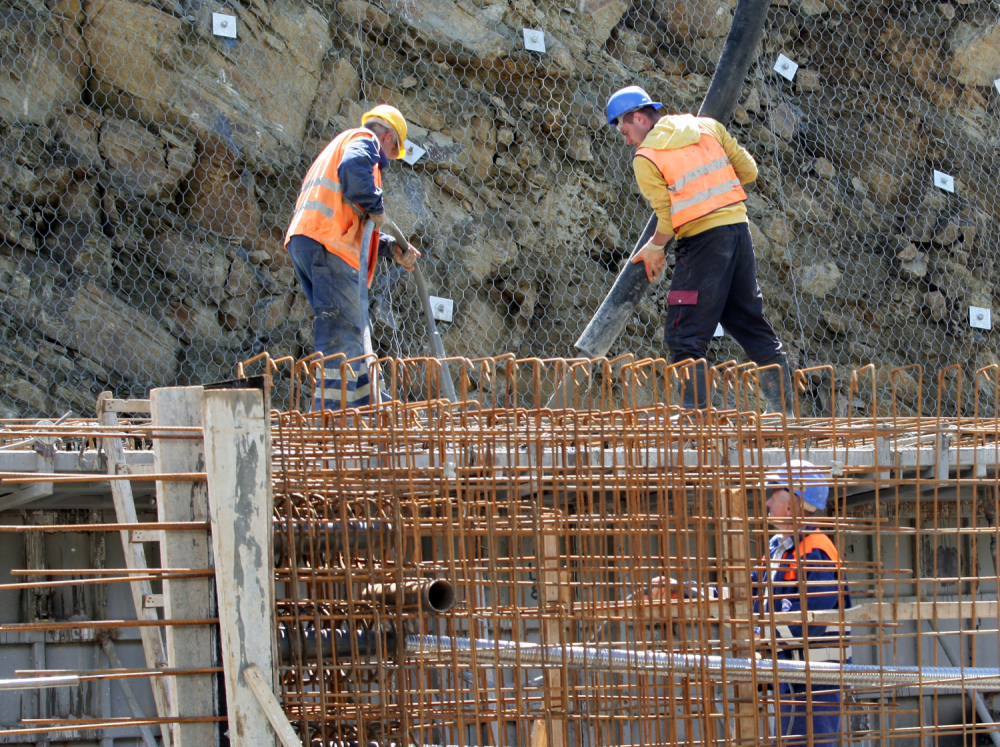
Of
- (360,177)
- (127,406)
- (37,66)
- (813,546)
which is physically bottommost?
(813,546)

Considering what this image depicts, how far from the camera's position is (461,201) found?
10.7m

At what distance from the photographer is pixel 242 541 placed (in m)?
3.17

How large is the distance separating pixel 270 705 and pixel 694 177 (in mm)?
4014

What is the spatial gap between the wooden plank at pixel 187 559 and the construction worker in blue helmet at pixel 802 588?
1.83 metres

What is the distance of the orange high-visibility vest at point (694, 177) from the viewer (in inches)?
241

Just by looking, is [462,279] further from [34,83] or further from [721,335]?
[34,83]

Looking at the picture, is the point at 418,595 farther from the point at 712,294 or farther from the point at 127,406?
the point at 712,294

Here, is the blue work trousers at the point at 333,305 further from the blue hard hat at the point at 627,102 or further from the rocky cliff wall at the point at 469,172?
the rocky cliff wall at the point at 469,172

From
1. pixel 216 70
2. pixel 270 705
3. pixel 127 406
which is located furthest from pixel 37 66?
pixel 270 705

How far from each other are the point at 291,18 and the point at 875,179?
6.74 metres

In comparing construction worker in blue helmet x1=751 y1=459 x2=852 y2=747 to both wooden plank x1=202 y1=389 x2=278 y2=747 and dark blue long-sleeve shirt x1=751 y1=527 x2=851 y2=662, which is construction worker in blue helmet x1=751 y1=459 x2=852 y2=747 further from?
wooden plank x1=202 y1=389 x2=278 y2=747

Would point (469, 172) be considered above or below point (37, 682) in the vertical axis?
above

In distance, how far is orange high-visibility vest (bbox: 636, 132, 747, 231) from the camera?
6.11m

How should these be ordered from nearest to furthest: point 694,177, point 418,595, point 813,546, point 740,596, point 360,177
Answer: point 418,595 < point 740,596 < point 813,546 < point 360,177 < point 694,177
